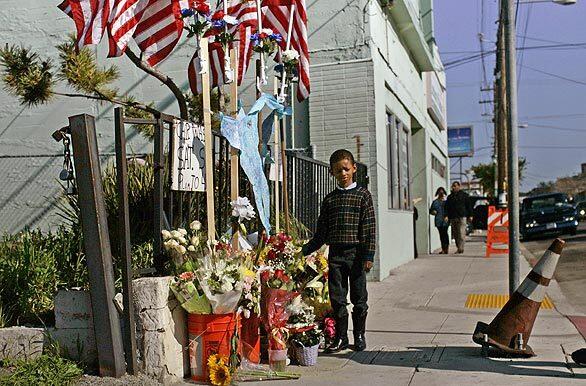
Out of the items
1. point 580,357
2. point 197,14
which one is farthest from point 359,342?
point 197,14

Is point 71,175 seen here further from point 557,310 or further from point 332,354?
point 557,310

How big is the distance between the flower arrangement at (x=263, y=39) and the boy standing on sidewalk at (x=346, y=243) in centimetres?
171

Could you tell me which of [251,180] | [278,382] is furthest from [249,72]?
[278,382]

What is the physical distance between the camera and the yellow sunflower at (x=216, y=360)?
6.09 metres

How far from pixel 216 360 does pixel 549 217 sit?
83.3 ft

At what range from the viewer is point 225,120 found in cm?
723

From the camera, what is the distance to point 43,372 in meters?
5.89

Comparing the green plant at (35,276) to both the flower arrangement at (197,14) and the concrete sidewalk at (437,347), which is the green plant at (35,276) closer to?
the concrete sidewalk at (437,347)

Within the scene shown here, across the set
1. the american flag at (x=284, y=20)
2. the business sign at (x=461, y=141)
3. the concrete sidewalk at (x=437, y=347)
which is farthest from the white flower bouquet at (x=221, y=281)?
the business sign at (x=461, y=141)

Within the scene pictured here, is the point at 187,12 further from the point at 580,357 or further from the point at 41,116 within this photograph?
the point at 41,116

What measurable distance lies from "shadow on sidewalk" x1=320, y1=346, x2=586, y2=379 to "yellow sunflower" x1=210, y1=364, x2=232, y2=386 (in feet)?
4.95

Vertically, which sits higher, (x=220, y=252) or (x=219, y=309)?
(x=220, y=252)

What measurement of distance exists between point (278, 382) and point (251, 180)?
2.22 m

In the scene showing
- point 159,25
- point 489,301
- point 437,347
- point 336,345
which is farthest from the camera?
point 489,301
